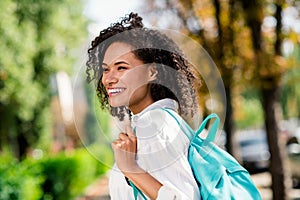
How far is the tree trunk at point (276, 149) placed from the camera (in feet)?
34.5

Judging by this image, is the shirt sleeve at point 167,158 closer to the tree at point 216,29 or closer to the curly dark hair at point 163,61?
the curly dark hair at point 163,61

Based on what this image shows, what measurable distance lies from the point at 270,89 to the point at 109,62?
28.4 ft

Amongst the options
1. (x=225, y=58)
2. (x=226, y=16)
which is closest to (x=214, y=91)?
(x=225, y=58)

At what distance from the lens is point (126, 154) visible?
1974 millimetres

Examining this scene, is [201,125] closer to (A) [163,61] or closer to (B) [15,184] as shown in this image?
(A) [163,61]

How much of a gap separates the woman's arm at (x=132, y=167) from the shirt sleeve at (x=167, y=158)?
0.09 ft

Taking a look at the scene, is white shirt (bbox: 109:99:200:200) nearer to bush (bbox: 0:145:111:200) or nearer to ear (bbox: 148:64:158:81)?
ear (bbox: 148:64:158:81)

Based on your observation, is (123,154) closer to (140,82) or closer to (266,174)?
(140,82)

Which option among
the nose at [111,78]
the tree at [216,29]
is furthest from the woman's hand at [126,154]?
the tree at [216,29]

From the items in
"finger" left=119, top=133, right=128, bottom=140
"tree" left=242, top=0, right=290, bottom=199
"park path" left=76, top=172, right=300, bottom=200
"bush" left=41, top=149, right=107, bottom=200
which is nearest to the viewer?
"finger" left=119, top=133, right=128, bottom=140

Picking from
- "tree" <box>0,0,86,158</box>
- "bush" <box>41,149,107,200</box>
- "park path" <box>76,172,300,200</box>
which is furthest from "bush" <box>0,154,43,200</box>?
"tree" <box>0,0,86,158</box>

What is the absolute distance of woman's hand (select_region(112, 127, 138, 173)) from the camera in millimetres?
1974

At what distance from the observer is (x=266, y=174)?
21.1 m

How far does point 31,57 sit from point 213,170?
17314 millimetres
